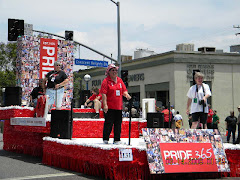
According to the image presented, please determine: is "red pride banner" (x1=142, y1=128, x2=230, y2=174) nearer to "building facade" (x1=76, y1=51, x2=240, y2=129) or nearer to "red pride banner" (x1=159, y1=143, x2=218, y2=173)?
"red pride banner" (x1=159, y1=143, x2=218, y2=173)

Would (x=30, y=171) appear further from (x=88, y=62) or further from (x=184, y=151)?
(x=88, y=62)

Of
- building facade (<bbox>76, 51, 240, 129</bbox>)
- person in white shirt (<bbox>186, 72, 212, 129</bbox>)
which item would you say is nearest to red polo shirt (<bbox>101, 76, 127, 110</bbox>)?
person in white shirt (<bbox>186, 72, 212, 129</bbox>)

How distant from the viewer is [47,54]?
14070 millimetres

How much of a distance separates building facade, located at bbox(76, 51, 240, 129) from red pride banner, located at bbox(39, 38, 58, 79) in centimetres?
1803

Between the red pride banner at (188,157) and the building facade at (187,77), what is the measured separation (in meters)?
24.1

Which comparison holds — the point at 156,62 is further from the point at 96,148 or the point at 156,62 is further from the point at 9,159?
the point at 96,148

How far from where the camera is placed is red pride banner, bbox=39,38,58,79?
1394cm

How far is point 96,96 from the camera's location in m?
13.6

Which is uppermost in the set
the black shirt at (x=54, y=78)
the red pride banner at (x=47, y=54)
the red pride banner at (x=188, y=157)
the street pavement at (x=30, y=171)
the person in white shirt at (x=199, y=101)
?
the red pride banner at (x=47, y=54)

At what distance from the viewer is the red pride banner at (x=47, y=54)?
13938 mm

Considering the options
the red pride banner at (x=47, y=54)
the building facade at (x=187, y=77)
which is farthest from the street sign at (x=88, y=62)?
the red pride banner at (x=47, y=54)

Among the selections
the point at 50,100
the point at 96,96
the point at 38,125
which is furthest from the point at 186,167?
the point at 96,96

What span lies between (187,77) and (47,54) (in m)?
19.2

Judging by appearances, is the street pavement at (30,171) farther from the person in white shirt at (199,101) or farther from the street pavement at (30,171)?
the person in white shirt at (199,101)
